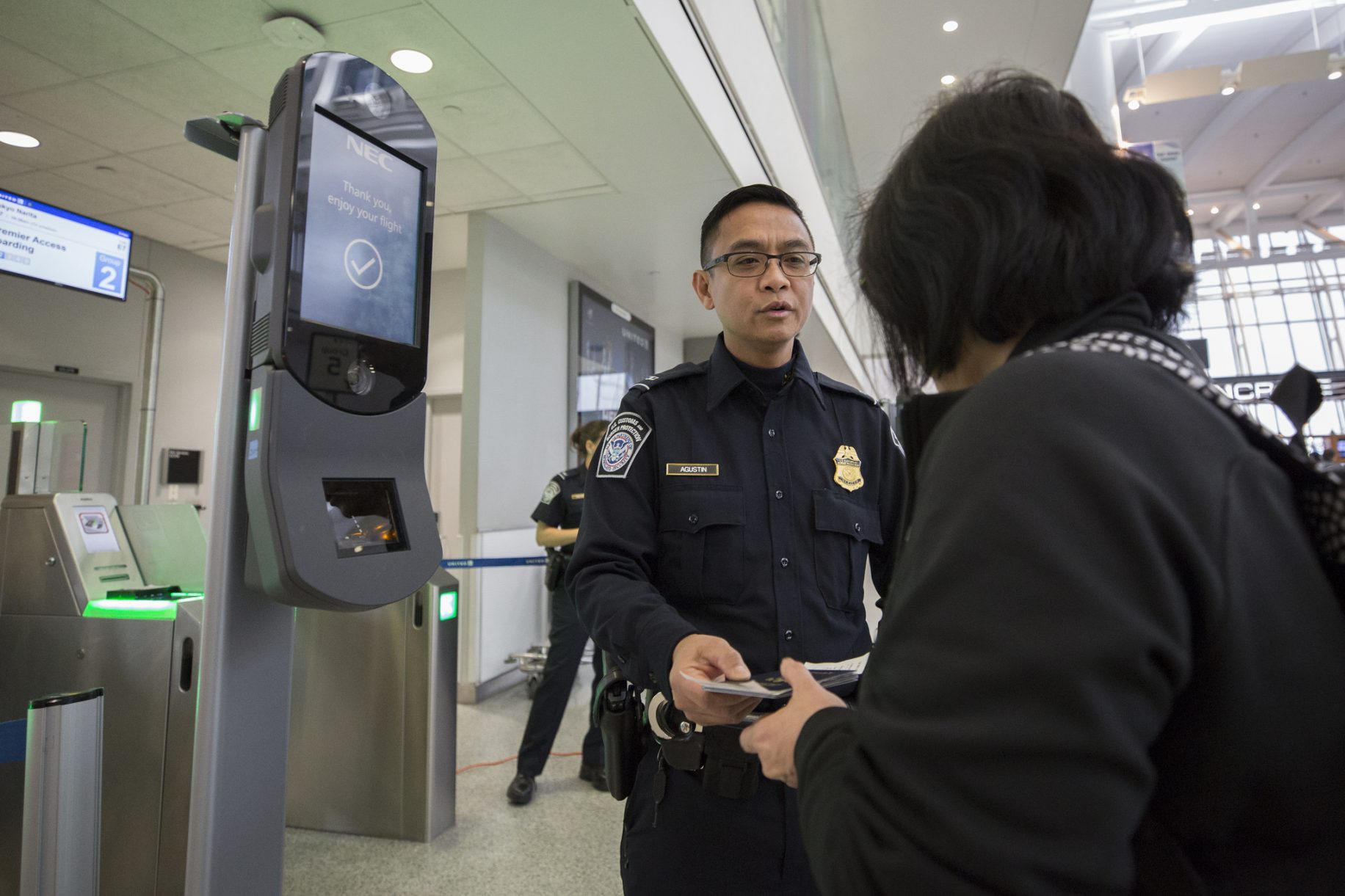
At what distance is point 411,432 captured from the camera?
1.30m

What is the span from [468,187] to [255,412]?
3900 millimetres

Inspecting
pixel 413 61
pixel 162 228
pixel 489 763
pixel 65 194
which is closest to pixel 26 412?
pixel 413 61

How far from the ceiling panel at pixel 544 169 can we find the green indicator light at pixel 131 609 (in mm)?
2943

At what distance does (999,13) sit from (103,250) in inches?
310

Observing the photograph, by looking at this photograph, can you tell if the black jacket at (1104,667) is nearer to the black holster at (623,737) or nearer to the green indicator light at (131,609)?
the black holster at (623,737)

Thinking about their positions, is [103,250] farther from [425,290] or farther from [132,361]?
[425,290]

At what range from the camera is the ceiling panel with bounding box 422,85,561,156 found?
11.7 ft

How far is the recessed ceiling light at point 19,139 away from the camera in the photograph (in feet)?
13.4

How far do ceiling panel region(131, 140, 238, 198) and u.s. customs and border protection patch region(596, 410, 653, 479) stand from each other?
3.91 metres

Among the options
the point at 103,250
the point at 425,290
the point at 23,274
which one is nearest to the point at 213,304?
the point at 103,250

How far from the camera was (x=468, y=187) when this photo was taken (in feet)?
15.2

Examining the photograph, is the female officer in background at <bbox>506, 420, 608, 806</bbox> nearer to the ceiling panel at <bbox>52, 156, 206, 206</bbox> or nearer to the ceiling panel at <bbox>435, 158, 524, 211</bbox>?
the ceiling panel at <bbox>435, 158, 524, 211</bbox>

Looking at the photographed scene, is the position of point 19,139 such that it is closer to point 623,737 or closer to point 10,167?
point 10,167

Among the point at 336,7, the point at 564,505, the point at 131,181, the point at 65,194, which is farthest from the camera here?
the point at 65,194
